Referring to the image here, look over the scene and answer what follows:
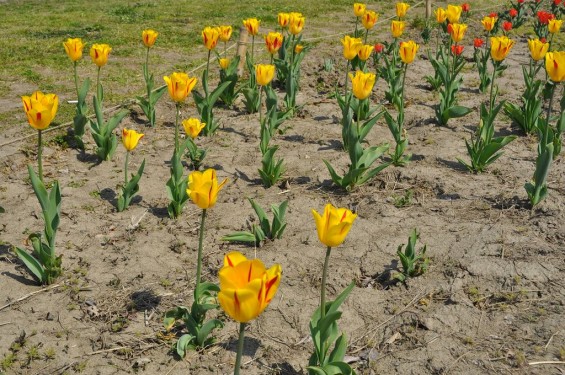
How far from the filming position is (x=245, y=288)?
170cm

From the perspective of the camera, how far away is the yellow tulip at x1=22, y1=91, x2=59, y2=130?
3291mm

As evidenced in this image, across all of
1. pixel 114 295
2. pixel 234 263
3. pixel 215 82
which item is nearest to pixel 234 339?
pixel 114 295

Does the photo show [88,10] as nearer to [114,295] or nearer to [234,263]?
[114,295]

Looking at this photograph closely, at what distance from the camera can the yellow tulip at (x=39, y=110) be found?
10.8 feet

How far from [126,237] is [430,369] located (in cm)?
196

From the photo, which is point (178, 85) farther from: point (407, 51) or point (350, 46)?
point (407, 51)

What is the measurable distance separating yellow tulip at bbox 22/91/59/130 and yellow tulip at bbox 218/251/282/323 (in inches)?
74.3

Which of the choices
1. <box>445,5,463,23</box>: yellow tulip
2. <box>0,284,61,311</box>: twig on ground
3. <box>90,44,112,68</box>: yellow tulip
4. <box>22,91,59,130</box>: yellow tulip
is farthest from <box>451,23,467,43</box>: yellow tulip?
<box>0,284,61,311</box>: twig on ground

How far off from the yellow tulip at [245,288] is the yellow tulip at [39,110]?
1888 mm

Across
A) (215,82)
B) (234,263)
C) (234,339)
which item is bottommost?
(234,339)

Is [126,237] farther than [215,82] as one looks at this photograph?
No

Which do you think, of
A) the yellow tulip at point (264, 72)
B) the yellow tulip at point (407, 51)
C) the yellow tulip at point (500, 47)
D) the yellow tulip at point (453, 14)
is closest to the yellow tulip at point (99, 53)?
the yellow tulip at point (264, 72)

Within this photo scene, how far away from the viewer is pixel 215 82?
21.4 feet

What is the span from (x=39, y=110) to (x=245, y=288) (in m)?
2.06
